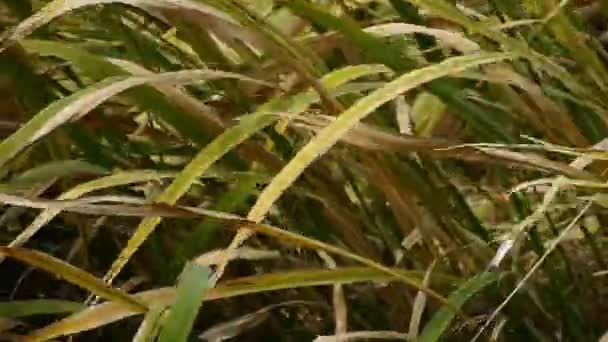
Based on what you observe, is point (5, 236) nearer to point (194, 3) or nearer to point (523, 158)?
point (194, 3)

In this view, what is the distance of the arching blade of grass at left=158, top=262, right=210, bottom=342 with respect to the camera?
1.71ft

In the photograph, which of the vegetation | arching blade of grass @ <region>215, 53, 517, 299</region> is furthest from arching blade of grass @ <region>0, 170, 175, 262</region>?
arching blade of grass @ <region>215, 53, 517, 299</region>

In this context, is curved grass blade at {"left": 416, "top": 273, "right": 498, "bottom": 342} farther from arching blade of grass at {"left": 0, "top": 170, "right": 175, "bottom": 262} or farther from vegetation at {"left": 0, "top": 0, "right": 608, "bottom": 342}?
arching blade of grass at {"left": 0, "top": 170, "right": 175, "bottom": 262}

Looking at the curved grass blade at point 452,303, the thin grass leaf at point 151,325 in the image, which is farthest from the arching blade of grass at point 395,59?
the thin grass leaf at point 151,325

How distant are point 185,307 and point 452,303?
178 mm

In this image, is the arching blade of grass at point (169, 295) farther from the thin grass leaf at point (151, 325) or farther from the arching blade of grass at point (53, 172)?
the arching blade of grass at point (53, 172)

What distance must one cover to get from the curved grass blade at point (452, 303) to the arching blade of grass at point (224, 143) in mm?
138

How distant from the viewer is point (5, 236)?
0.83 meters

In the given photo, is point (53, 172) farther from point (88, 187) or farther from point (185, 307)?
point (185, 307)

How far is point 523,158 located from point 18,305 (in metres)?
0.30

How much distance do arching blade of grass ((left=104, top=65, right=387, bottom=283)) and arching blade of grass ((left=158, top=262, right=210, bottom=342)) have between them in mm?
75

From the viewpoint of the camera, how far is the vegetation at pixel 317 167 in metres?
0.64

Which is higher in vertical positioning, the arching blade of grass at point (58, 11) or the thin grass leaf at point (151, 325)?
the arching blade of grass at point (58, 11)

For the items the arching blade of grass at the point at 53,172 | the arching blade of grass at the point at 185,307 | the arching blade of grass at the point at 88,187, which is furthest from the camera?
the arching blade of grass at the point at 53,172
